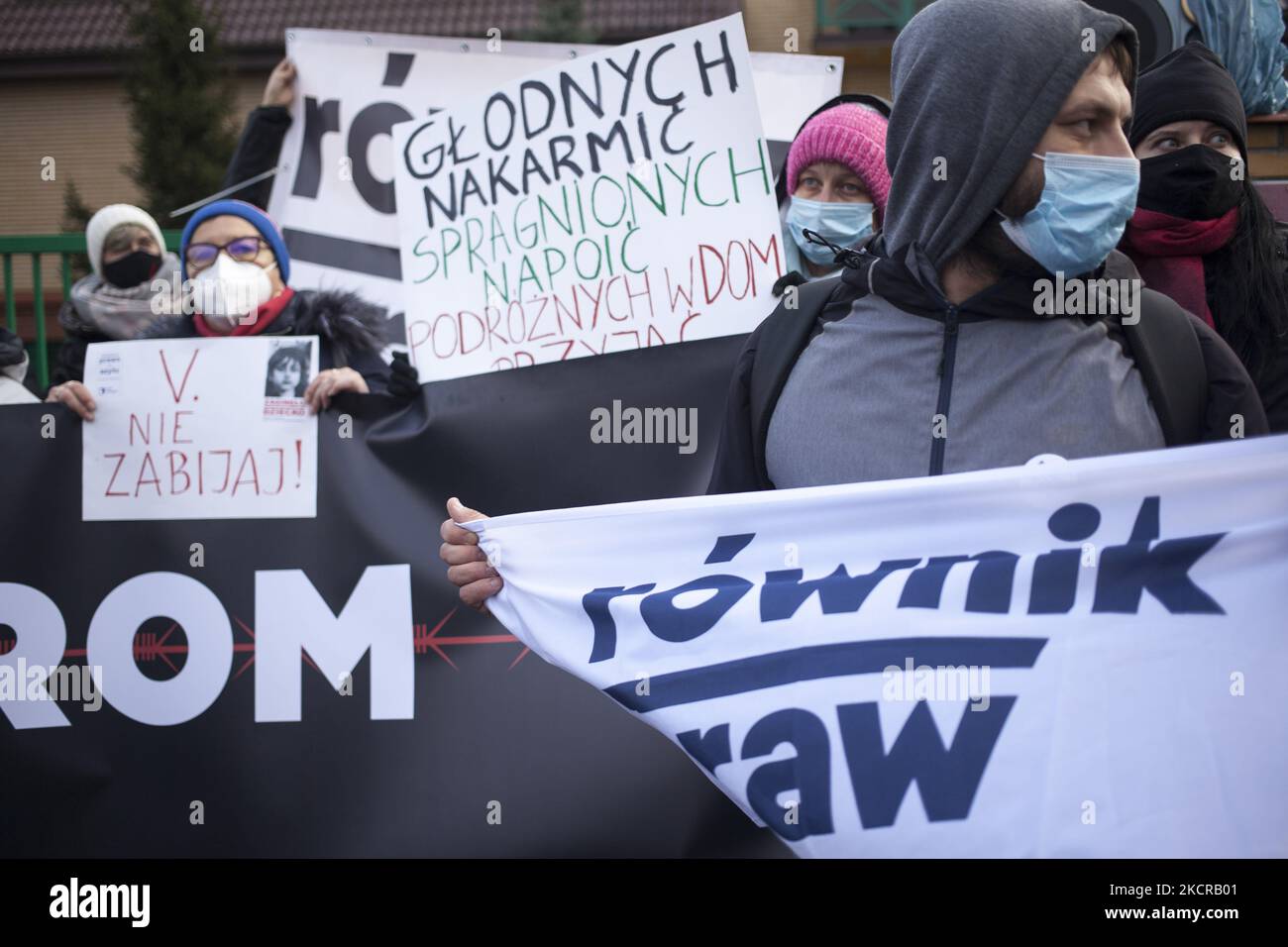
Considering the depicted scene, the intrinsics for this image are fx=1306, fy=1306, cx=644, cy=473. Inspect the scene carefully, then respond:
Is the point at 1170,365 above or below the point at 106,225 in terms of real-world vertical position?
below

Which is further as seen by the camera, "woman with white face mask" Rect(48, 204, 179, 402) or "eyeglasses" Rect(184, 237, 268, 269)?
"woman with white face mask" Rect(48, 204, 179, 402)

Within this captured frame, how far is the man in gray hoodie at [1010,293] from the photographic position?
6.27ft

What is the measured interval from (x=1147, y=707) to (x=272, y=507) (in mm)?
2536

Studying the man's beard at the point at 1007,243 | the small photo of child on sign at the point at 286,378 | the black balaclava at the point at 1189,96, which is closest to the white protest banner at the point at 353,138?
the small photo of child on sign at the point at 286,378

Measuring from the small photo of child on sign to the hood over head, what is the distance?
87.9 inches

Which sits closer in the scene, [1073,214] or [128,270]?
[1073,214]

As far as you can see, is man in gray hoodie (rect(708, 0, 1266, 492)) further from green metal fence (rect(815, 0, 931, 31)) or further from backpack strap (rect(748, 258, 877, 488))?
green metal fence (rect(815, 0, 931, 31))

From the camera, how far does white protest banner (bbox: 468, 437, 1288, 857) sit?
1896 mm

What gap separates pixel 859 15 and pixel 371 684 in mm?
8289

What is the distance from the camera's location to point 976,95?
76.1 inches

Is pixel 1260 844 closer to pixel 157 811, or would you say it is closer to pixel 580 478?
pixel 580 478

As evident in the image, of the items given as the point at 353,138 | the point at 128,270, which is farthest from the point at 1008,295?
the point at 353,138

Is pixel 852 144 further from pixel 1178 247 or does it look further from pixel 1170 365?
pixel 1170 365

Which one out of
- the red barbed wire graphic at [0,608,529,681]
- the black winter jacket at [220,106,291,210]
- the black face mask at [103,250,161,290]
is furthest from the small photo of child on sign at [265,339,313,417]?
the black winter jacket at [220,106,291,210]
